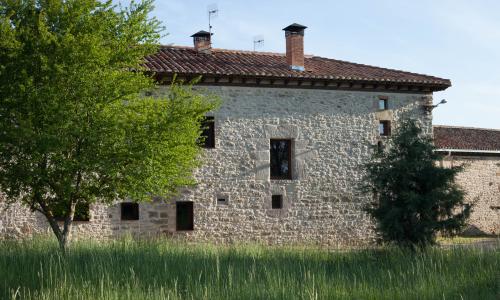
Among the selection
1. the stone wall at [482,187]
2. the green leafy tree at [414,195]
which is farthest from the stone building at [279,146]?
the stone wall at [482,187]

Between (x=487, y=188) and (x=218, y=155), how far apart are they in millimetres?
12257

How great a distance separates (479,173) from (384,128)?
7.07 m

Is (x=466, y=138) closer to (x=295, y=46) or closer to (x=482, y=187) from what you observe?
(x=482, y=187)

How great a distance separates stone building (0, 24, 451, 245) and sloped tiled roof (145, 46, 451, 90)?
1.4 inches

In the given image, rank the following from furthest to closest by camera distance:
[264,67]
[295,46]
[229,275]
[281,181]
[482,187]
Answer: [482,187] → [295,46] → [264,67] → [281,181] → [229,275]

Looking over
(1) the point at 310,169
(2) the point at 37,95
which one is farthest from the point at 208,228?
(2) the point at 37,95

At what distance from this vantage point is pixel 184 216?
16906 millimetres

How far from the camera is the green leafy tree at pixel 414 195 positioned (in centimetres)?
1307

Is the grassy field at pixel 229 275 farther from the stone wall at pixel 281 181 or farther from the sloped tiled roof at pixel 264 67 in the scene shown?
the sloped tiled roof at pixel 264 67

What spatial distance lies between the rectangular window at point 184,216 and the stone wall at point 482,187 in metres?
11.0

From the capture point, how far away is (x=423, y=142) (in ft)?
44.8

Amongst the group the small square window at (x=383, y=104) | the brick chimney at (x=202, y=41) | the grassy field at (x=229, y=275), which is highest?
the brick chimney at (x=202, y=41)

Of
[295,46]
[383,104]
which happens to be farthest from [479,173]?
[295,46]

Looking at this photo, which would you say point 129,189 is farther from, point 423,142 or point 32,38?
point 423,142
